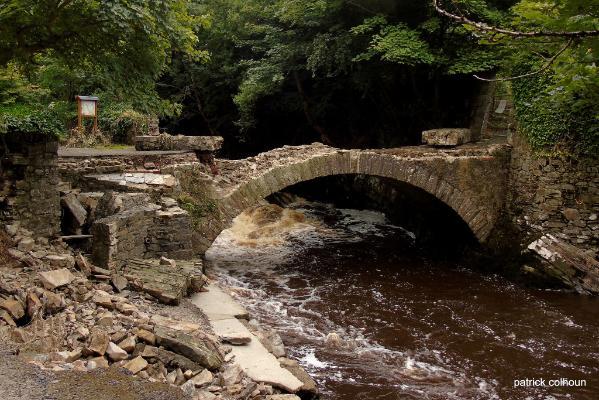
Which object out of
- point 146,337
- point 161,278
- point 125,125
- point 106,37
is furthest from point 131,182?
point 125,125

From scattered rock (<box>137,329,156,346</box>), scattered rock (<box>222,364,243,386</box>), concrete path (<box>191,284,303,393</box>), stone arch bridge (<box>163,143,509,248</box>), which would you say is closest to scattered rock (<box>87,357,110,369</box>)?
scattered rock (<box>137,329,156,346</box>)

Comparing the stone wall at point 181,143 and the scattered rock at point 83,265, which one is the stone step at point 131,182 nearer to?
the stone wall at point 181,143

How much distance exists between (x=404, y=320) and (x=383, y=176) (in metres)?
3.39

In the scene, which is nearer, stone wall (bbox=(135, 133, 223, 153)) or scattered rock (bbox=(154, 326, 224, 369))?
scattered rock (bbox=(154, 326, 224, 369))

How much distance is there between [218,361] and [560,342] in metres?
5.43

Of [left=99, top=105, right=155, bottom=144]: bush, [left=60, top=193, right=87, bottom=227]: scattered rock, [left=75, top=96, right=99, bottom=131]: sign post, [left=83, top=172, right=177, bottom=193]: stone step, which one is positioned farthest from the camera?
[left=99, top=105, right=155, bottom=144]: bush

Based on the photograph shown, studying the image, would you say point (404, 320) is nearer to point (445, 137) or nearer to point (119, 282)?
point (119, 282)

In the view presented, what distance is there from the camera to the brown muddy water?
6.55 metres

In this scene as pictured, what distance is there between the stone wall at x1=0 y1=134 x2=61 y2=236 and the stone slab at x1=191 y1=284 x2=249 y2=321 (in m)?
2.32

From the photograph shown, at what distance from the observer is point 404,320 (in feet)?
27.9

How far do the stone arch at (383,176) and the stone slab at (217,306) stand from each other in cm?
266

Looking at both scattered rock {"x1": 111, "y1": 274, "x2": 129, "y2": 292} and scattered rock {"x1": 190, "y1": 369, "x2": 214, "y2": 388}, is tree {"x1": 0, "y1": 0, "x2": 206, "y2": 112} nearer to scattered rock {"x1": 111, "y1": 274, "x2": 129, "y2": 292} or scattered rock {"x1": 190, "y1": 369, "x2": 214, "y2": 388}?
scattered rock {"x1": 111, "y1": 274, "x2": 129, "y2": 292}

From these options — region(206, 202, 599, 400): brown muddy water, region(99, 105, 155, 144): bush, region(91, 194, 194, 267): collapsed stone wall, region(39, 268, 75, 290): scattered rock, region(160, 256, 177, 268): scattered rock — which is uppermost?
region(99, 105, 155, 144): bush

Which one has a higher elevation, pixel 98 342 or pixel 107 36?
pixel 107 36
